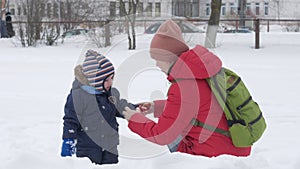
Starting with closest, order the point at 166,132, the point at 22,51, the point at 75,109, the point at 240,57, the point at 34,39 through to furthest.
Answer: the point at 166,132 < the point at 75,109 < the point at 240,57 < the point at 22,51 < the point at 34,39

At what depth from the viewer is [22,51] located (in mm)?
16859

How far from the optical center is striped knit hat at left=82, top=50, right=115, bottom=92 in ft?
11.6

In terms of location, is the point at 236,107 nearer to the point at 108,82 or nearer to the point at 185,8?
the point at 108,82

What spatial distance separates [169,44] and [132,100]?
164 inches

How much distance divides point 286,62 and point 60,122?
863 centimetres

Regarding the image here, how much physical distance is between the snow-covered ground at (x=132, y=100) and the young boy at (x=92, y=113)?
17cm

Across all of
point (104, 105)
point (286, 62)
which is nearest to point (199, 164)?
point (104, 105)

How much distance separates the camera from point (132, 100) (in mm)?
7098

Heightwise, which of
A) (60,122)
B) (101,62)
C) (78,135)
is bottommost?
(60,122)

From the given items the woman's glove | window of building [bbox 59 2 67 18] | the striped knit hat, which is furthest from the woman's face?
window of building [bbox 59 2 67 18]

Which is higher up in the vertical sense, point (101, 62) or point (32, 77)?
point (101, 62)

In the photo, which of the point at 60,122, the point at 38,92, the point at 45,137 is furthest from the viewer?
the point at 38,92

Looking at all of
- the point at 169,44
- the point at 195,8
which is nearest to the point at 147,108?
the point at 169,44

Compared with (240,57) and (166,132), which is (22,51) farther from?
(166,132)
